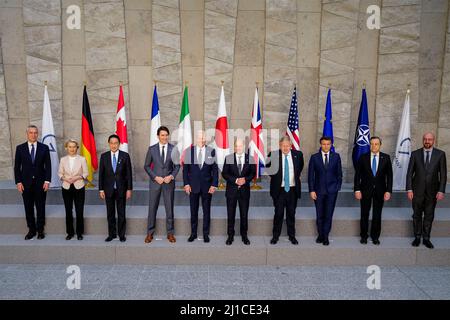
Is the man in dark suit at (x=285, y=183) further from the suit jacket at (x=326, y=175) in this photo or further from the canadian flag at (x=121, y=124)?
the canadian flag at (x=121, y=124)

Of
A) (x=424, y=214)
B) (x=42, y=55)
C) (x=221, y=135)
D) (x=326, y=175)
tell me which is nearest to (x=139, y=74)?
A: (x=42, y=55)

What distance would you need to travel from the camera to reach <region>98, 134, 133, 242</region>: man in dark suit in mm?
4836

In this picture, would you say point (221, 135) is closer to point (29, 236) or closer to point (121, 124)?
point (121, 124)

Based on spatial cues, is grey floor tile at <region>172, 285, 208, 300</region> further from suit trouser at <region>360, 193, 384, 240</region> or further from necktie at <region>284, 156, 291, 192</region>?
suit trouser at <region>360, 193, 384, 240</region>

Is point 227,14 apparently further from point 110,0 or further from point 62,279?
point 62,279

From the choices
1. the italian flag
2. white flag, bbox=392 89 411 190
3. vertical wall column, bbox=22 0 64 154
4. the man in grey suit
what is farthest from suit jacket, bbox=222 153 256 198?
vertical wall column, bbox=22 0 64 154

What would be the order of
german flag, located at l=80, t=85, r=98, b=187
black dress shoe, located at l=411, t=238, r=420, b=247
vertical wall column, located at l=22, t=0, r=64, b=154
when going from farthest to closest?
vertical wall column, located at l=22, t=0, r=64, b=154 → german flag, located at l=80, t=85, r=98, b=187 → black dress shoe, located at l=411, t=238, r=420, b=247

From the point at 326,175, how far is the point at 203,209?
1.81m

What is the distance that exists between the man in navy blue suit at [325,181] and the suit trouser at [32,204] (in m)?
3.86

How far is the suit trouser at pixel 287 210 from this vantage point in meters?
4.86

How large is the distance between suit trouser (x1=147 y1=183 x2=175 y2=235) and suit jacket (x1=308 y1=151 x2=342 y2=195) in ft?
6.53

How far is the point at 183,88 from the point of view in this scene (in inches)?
285

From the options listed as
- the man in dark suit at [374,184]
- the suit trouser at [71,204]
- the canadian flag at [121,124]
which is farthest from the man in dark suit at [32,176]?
the man in dark suit at [374,184]

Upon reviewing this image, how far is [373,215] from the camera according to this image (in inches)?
194
